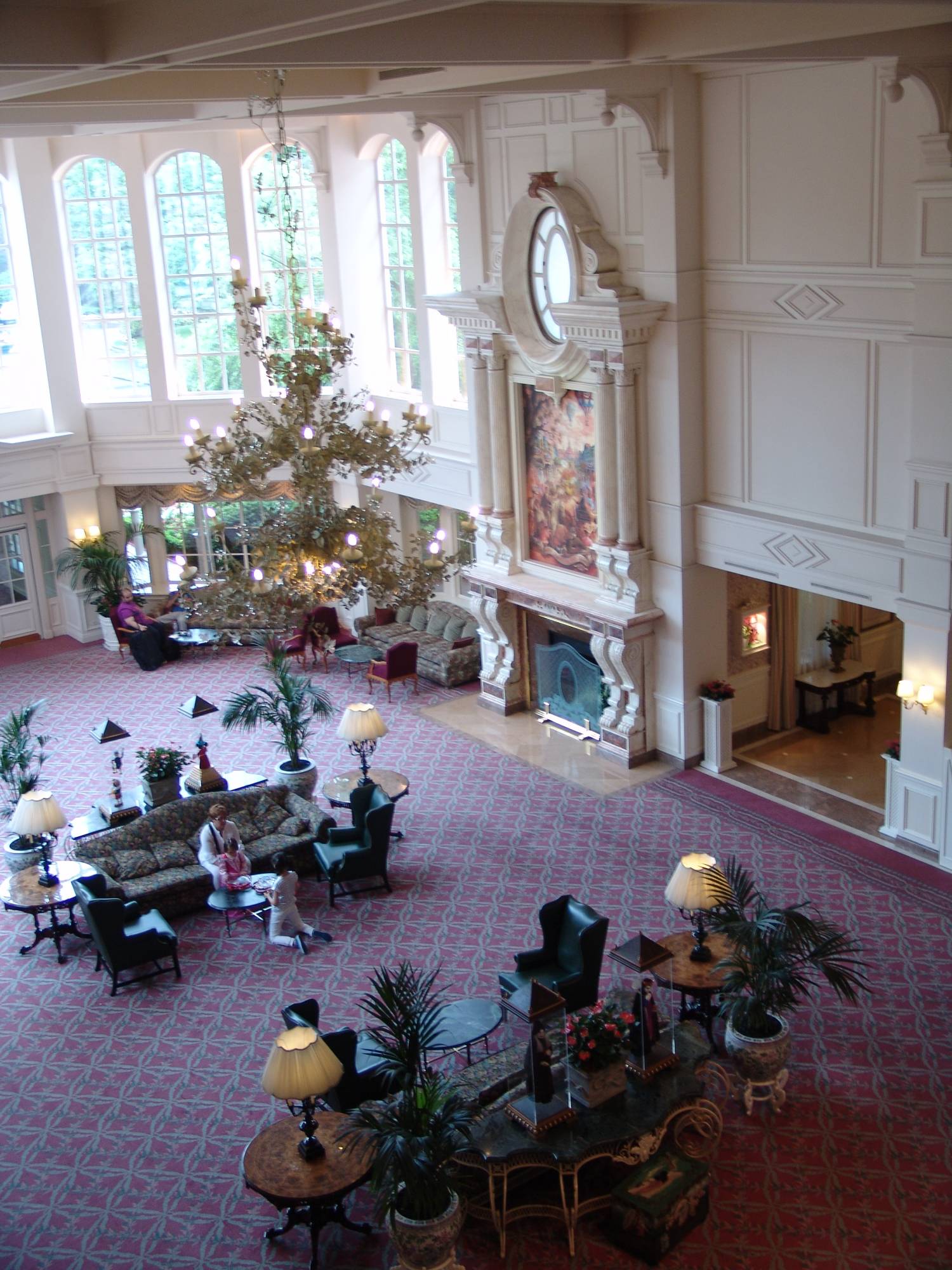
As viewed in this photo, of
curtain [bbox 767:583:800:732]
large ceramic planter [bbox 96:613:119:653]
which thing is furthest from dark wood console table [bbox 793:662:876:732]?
large ceramic planter [bbox 96:613:119:653]

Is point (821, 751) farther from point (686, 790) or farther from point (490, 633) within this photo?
point (490, 633)

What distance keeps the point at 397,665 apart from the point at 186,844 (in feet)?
14.9

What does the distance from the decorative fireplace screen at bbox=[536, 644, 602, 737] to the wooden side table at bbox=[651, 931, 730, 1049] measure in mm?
4868

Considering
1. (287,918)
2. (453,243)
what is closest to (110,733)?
(287,918)

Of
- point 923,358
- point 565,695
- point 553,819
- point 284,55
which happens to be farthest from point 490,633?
point 284,55

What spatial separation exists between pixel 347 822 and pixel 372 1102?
5042 millimetres

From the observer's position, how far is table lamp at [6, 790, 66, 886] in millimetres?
11023

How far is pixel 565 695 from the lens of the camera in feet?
48.2

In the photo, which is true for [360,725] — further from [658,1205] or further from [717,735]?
[658,1205]

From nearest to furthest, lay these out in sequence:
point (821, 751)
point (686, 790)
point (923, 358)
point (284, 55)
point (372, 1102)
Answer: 1. point (284, 55)
2. point (372, 1102)
3. point (923, 358)
4. point (686, 790)
5. point (821, 751)

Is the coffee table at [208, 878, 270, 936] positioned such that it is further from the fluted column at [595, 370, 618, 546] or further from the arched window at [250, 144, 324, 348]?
the arched window at [250, 144, 324, 348]

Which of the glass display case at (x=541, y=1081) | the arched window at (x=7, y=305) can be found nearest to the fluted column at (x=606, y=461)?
the glass display case at (x=541, y=1081)

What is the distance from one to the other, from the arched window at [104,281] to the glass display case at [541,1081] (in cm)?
1307

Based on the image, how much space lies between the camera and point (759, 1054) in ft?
27.4
